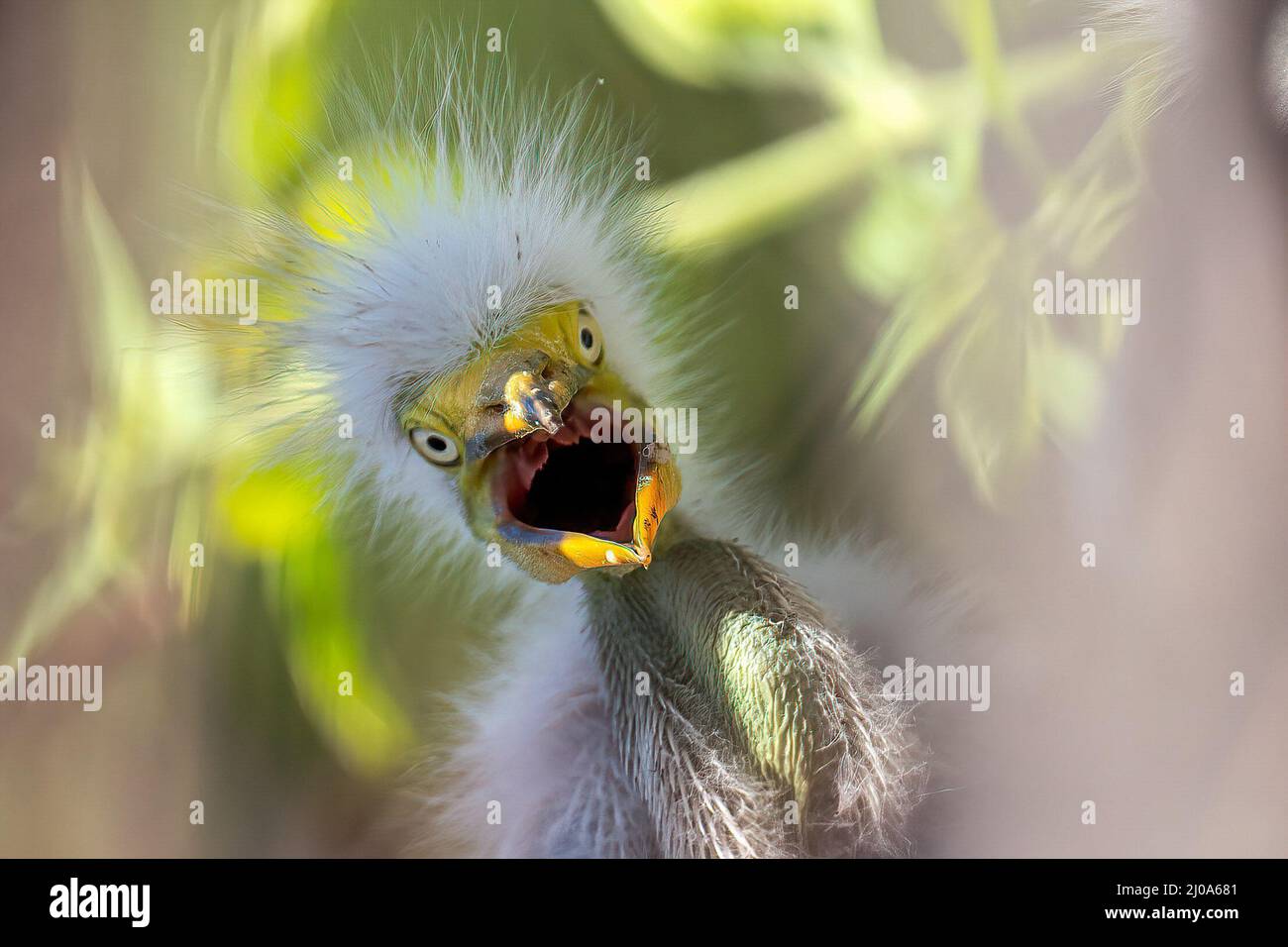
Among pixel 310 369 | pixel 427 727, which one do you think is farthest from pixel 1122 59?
pixel 427 727

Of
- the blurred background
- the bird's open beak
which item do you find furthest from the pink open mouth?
the blurred background

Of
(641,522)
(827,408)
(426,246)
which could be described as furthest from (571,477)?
(827,408)

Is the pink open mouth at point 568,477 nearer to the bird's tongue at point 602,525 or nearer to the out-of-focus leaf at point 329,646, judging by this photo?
the bird's tongue at point 602,525

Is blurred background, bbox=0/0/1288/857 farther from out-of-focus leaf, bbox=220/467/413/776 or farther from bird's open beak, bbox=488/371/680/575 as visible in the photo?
bird's open beak, bbox=488/371/680/575

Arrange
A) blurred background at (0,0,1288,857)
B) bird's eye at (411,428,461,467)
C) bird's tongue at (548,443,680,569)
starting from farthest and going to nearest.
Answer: blurred background at (0,0,1288,857) → bird's eye at (411,428,461,467) → bird's tongue at (548,443,680,569)

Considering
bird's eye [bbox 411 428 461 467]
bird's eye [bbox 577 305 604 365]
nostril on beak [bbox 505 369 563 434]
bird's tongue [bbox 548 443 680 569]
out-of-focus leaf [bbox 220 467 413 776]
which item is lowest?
out-of-focus leaf [bbox 220 467 413 776]

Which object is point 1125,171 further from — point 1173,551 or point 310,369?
point 310,369

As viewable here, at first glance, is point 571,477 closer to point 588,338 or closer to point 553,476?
point 553,476

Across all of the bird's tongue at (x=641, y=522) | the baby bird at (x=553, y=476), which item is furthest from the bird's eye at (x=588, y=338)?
the bird's tongue at (x=641, y=522)
